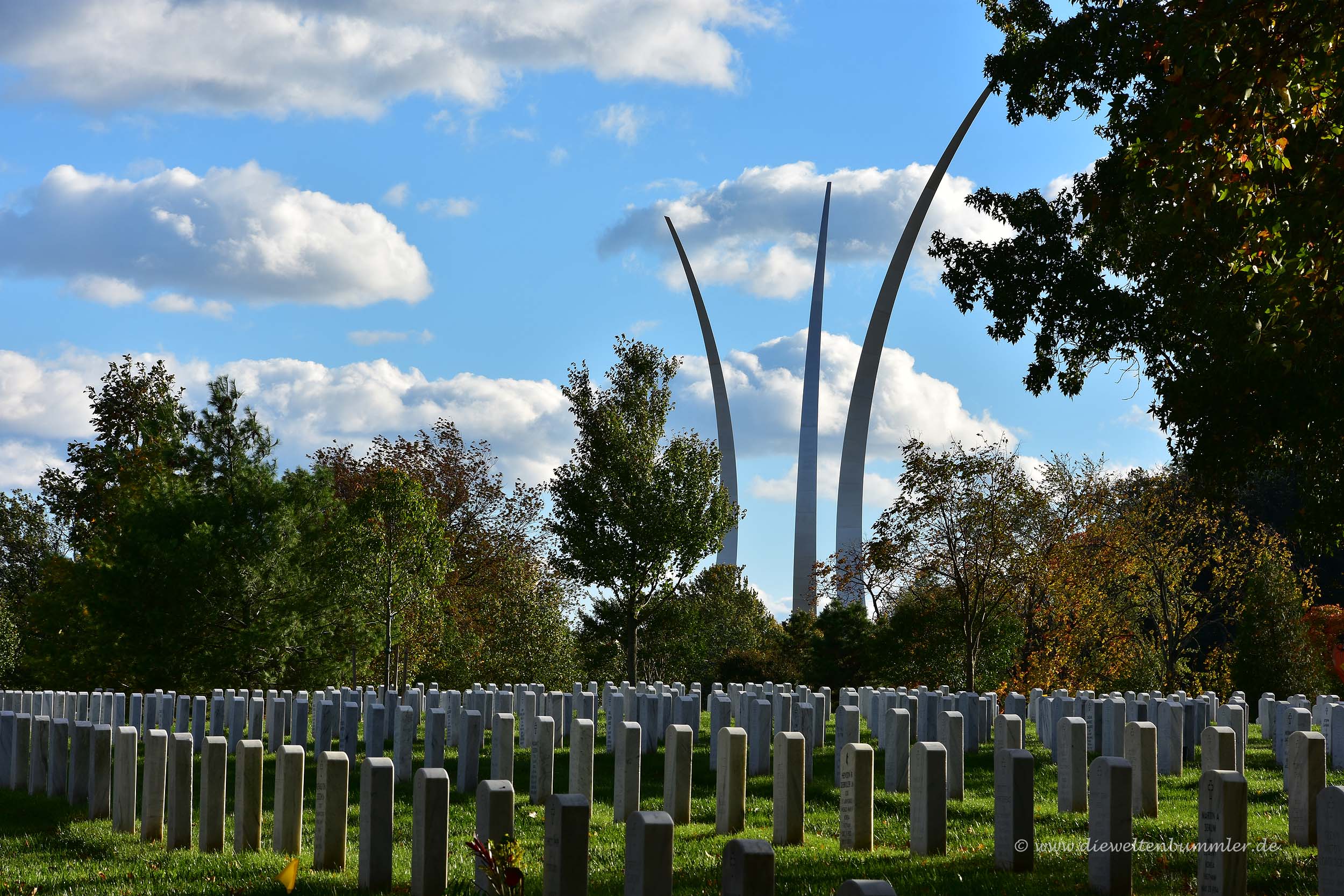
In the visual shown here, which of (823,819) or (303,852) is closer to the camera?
(303,852)

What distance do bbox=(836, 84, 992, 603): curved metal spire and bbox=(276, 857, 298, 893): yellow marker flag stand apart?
90.5 ft

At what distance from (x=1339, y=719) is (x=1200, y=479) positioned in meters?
4.00

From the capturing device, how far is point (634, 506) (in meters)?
26.0

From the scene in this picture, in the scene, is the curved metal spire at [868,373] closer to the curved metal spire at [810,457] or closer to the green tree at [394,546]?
the curved metal spire at [810,457]

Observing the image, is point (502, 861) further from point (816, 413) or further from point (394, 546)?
point (816, 413)

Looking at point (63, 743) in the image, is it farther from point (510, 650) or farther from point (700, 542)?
point (510, 650)

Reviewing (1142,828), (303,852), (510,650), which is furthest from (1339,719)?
(510,650)

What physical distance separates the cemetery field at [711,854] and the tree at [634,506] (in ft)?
48.6

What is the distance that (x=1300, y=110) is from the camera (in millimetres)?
8125

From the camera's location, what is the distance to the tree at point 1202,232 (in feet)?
24.5

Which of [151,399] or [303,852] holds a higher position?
[151,399]

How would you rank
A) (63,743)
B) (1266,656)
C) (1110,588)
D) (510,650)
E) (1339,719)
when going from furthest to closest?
(510,650), (1110,588), (1266,656), (1339,719), (63,743)

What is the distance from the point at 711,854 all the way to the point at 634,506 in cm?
1864

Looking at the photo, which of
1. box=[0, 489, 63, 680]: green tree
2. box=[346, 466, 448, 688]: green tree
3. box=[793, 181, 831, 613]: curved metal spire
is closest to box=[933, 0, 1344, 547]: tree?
box=[346, 466, 448, 688]: green tree
